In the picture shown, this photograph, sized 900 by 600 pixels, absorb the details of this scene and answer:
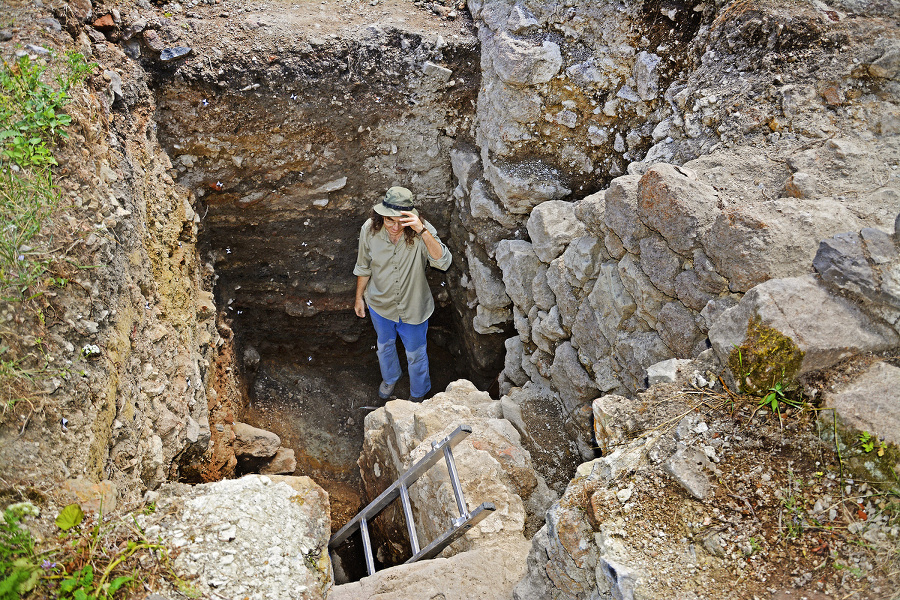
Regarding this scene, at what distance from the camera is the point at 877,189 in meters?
2.52

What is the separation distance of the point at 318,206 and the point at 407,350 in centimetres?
149

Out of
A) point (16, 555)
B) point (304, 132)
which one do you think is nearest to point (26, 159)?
point (16, 555)

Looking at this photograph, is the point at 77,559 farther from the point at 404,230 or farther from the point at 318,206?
the point at 318,206

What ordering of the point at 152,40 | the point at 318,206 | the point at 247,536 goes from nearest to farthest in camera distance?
the point at 247,536 → the point at 152,40 → the point at 318,206

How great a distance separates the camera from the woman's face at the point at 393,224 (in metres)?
4.27

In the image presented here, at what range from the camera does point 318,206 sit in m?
4.98

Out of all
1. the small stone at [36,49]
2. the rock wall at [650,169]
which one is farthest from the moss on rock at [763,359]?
the small stone at [36,49]

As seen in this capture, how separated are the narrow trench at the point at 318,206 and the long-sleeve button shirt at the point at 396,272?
59 cm

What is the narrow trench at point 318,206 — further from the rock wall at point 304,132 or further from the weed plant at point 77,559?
the weed plant at point 77,559

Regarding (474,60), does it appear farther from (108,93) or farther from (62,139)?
(62,139)

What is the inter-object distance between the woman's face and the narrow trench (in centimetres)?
81

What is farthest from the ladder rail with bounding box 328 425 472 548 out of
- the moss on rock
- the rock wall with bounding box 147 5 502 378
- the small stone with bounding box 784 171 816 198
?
the rock wall with bounding box 147 5 502 378

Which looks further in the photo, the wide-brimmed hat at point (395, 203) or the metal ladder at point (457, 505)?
A: the wide-brimmed hat at point (395, 203)

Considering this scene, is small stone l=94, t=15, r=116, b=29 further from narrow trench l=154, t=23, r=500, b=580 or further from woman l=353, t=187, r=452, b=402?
woman l=353, t=187, r=452, b=402
